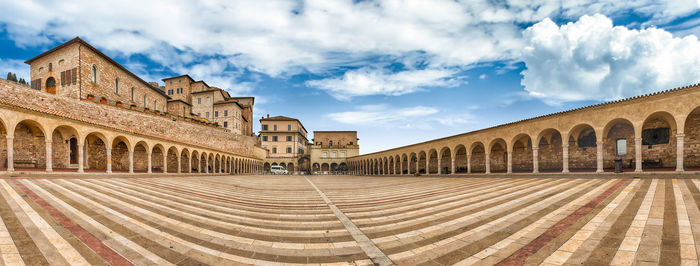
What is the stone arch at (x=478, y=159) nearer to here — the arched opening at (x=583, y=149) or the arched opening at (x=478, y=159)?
the arched opening at (x=478, y=159)

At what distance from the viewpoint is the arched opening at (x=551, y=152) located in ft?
65.7

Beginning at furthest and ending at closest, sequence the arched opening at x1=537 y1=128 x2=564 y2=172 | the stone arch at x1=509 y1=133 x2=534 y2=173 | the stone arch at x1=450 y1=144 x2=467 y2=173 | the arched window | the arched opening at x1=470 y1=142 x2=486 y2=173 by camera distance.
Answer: the stone arch at x1=450 y1=144 x2=467 y2=173 < the arched window < the arched opening at x1=470 y1=142 x2=486 y2=173 < the stone arch at x1=509 y1=133 x2=534 y2=173 < the arched opening at x1=537 y1=128 x2=564 y2=172

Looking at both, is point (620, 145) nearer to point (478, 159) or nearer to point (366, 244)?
point (478, 159)

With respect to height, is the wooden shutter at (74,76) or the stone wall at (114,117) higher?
the wooden shutter at (74,76)

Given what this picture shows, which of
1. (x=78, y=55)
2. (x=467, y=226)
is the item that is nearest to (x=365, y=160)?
(x=78, y=55)

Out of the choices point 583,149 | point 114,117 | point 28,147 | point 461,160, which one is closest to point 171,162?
point 114,117

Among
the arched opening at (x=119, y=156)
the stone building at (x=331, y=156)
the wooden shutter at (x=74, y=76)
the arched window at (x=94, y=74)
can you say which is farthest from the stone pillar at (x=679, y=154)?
the stone building at (x=331, y=156)

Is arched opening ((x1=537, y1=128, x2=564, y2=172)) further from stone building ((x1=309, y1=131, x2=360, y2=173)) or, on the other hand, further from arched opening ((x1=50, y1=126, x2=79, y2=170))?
stone building ((x1=309, y1=131, x2=360, y2=173))

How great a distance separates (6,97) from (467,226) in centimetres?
2800

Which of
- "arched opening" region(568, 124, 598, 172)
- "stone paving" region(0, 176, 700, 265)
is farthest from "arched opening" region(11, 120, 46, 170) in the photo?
"arched opening" region(568, 124, 598, 172)

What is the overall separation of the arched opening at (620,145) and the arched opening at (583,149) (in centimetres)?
67

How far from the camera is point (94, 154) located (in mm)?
21359

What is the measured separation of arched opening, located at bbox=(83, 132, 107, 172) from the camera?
20.9 metres

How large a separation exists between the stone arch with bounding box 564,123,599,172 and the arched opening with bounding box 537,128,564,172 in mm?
667
